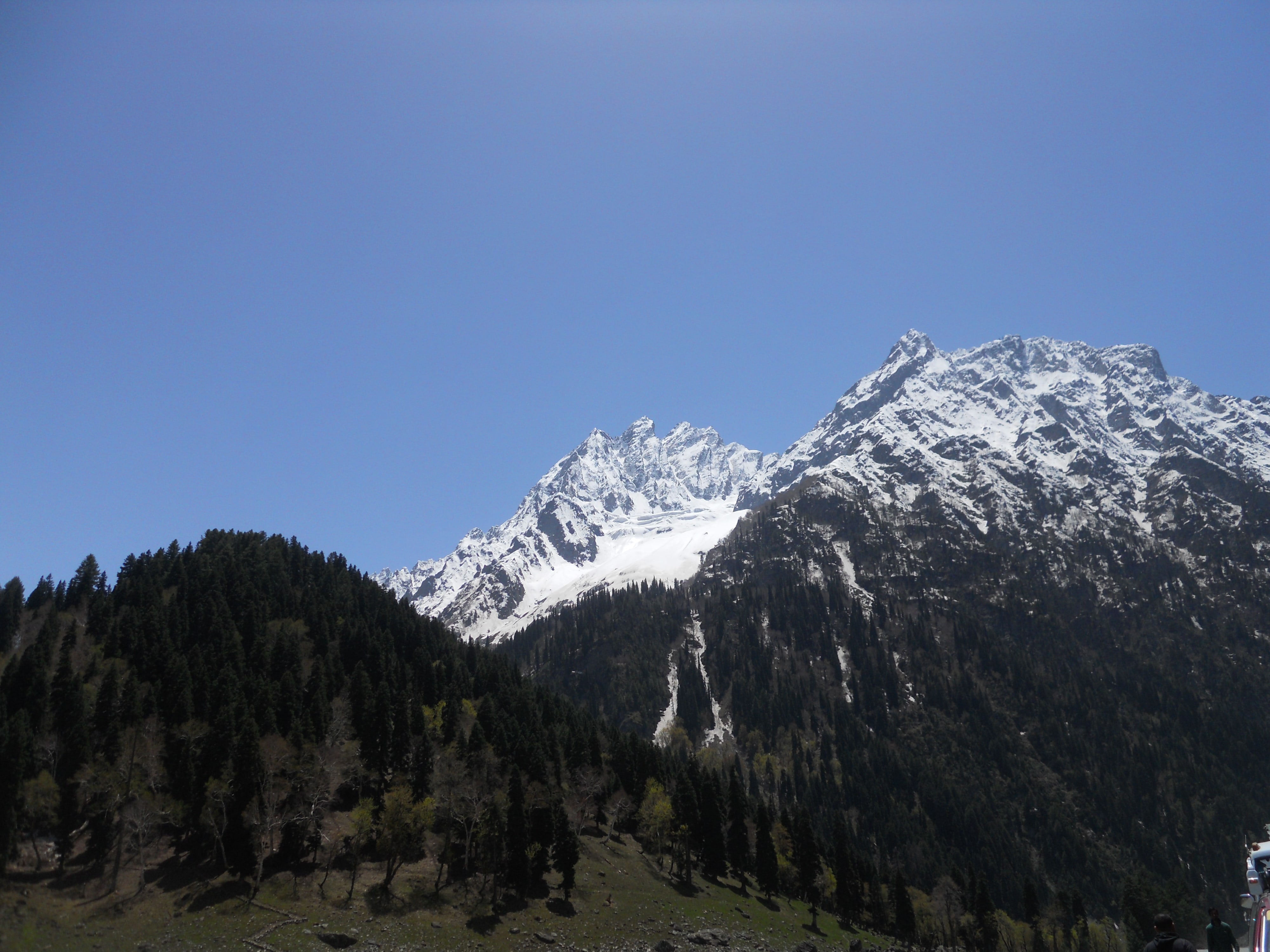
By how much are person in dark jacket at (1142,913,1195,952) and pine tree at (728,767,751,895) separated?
99.9m

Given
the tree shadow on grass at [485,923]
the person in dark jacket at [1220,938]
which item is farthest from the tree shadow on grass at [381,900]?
the person in dark jacket at [1220,938]

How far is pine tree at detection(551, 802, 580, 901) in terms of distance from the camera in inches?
3182

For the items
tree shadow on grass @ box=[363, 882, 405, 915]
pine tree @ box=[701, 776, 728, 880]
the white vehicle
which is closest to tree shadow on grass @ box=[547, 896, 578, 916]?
tree shadow on grass @ box=[363, 882, 405, 915]

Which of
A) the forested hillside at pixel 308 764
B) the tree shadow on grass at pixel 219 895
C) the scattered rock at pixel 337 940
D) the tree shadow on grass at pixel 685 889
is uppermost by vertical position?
the forested hillside at pixel 308 764

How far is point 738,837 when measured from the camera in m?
114

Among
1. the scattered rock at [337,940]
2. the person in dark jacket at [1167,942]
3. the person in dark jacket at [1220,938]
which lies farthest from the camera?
the scattered rock at [337,940]

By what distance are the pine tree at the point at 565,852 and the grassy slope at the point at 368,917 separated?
5.71ft

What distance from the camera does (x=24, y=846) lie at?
66250 mm

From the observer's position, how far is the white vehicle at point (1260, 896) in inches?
1028

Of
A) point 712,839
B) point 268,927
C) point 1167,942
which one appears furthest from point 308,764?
point 1167,942

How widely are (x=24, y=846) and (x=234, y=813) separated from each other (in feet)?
55.6

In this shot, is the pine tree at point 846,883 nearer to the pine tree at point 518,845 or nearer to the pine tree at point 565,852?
the pine tree at point 565,852

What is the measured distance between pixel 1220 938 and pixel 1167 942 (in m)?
Answer: 8.40

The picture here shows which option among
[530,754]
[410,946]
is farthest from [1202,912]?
[410,946]
